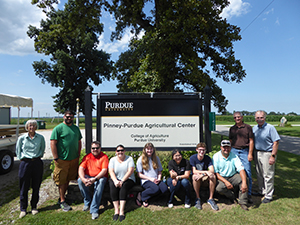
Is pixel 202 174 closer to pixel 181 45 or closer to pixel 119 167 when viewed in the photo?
pixel 119 167

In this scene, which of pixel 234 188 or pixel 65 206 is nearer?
pixel 65 206

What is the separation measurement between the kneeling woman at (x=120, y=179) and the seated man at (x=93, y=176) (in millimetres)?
173

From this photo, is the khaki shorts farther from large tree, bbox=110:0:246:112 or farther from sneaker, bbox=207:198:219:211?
large tree, bbox=110:0:246:112

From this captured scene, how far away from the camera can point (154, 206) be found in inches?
150

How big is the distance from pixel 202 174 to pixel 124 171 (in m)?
1.57

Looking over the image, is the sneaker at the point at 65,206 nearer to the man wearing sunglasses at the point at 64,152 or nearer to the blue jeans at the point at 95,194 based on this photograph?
the man wearing sunglasses at the point at 64,152

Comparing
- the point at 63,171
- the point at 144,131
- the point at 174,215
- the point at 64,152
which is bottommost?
the point at 174,215

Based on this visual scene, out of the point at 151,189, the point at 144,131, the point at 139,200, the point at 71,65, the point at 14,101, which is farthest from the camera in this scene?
the point at 71,65

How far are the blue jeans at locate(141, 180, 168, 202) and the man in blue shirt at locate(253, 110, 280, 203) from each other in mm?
2201

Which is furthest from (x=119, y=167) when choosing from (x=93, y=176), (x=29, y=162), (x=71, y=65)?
(x=71, y=65)

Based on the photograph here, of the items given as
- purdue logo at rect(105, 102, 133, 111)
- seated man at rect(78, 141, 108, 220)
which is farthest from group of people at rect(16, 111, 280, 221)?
purdue logo at rect(105, 102, 133, 111)

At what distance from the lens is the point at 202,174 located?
12.4 feet

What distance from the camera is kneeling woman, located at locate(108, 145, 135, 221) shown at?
354 cm

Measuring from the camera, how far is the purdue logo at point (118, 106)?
14.7ft
